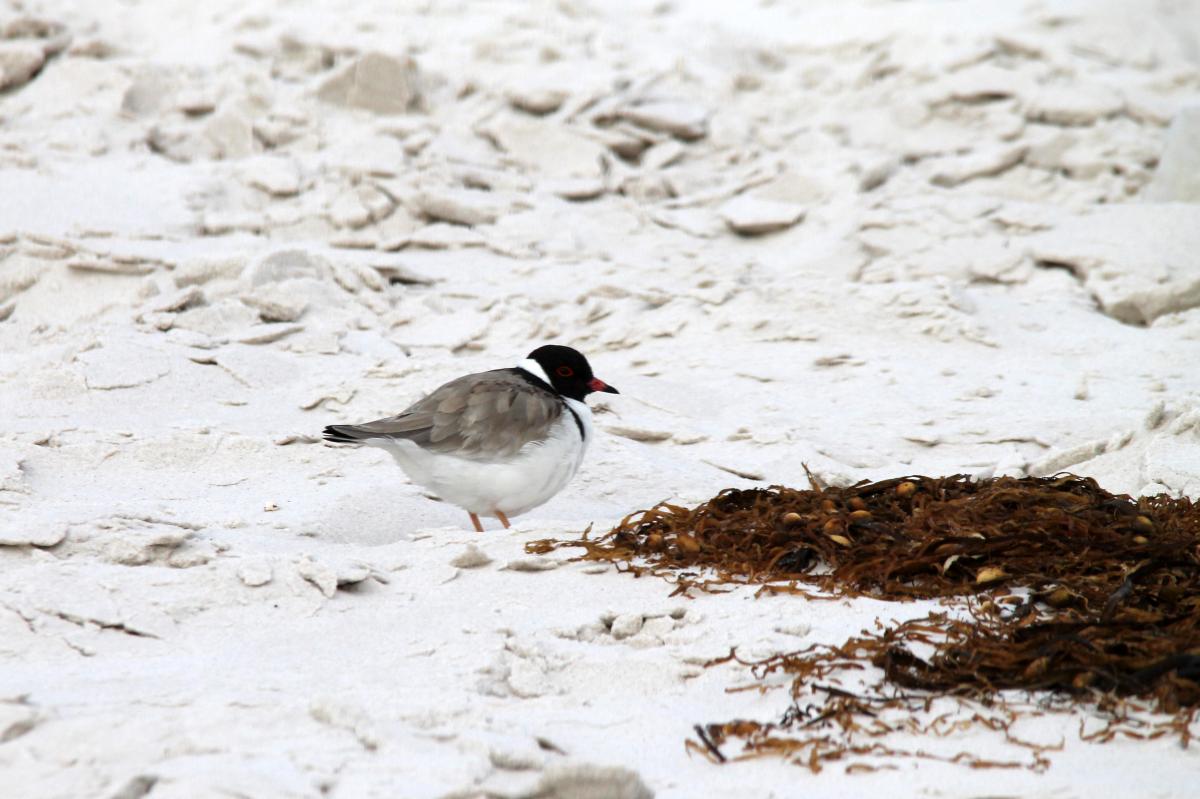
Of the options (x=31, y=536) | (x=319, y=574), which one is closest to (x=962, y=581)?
(x=319, y=574)

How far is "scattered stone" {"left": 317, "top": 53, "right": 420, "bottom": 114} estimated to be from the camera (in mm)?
9883

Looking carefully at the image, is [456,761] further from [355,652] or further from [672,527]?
[672,527]

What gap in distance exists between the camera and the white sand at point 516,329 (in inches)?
121

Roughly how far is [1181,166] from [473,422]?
599 cm

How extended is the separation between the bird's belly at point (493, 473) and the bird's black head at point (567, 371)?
23.1 inches

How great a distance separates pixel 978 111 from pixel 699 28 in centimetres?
296

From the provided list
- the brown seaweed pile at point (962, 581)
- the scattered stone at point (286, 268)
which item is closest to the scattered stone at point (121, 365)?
the scattered stone at point (286, 268)

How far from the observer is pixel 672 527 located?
4.45 m

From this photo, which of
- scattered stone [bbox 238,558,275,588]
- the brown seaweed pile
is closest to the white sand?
scattered stone [bbox 238,558,275,588]

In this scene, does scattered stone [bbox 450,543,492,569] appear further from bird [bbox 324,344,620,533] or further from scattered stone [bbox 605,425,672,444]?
scattered stone [bbox 605,425,672,444]

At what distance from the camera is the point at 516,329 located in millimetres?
7418

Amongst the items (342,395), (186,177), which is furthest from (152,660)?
(186,177)

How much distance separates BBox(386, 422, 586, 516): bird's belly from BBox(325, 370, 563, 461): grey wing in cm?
4

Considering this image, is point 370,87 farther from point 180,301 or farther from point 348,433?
point 348,433
